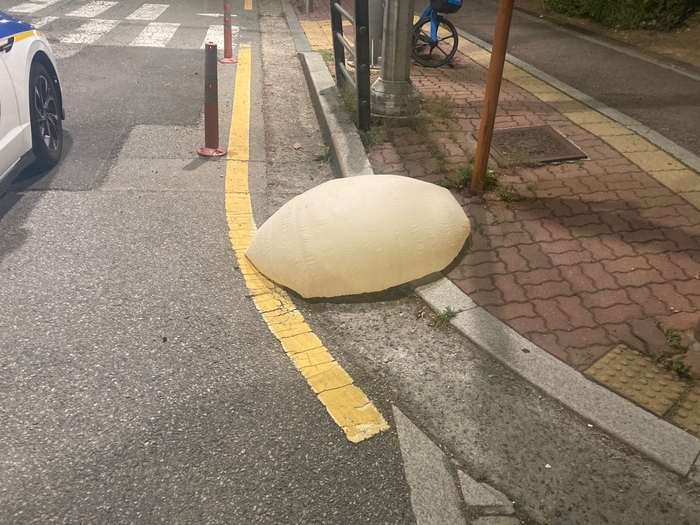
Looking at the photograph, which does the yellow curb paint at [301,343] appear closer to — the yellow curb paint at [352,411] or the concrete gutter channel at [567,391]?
the yellow curb paint at [352,411]

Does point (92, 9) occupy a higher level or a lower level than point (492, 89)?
lower

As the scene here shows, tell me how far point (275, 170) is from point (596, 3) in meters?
9.10

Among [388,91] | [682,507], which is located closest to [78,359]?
[682,507]

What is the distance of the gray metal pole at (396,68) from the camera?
5.21 meters

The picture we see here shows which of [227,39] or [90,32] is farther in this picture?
[90,32]

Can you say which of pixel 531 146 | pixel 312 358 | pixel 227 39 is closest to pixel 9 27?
pixel 312 358

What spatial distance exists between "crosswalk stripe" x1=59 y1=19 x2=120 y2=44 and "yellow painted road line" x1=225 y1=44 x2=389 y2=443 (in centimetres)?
572

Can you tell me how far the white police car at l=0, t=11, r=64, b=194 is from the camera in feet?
12.9

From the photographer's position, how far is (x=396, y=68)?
213 inches

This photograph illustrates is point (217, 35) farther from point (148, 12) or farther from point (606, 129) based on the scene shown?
point (606, 129)

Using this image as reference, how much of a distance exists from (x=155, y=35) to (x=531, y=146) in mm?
7088

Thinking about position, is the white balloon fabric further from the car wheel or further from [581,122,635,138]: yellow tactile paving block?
[581,122,635,138]: yellow tactile paving block

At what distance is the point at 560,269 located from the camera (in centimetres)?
342

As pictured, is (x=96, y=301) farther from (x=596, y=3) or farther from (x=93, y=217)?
(x=596, y=3)
